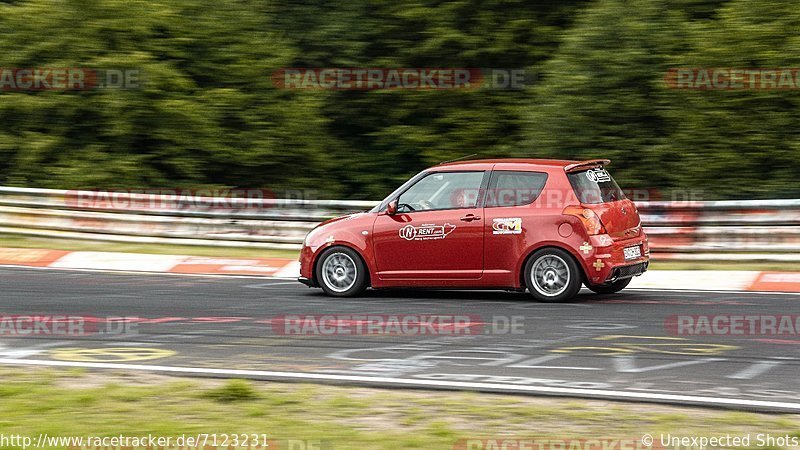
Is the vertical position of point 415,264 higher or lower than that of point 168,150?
lower

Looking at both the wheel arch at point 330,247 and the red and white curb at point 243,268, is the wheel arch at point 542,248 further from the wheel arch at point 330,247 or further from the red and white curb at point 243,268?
the red and white curb at point 243,268

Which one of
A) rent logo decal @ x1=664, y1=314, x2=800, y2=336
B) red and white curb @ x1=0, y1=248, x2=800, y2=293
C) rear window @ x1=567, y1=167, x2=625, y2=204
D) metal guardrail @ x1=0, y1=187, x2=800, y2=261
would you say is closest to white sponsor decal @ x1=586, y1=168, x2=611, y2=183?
rear window @ x1=567, y1=167, x2=625, y2=204

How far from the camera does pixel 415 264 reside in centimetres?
1245

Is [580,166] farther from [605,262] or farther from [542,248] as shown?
[605,262]

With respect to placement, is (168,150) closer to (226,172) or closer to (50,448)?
(226,172)

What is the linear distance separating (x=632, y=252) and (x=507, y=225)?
1.40 meters

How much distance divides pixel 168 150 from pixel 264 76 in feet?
9.31

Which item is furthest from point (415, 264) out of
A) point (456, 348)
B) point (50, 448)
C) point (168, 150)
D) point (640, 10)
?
point (168, 150)

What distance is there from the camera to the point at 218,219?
58.0 ft

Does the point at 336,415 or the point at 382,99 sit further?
the point at 382,99
